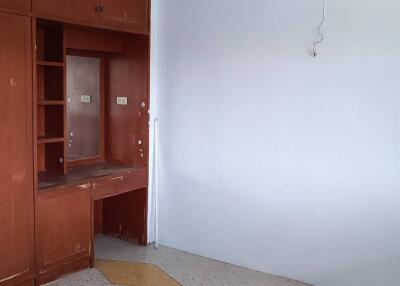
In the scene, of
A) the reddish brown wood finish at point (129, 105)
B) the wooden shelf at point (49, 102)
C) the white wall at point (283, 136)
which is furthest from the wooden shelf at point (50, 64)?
the white wall at point (283, 136)

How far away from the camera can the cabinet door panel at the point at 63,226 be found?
130 inches

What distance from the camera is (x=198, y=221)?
4.02m

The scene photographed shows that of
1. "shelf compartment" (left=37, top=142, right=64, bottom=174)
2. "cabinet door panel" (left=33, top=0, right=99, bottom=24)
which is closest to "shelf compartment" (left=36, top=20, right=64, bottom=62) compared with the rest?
"cabinet door panel" (left=33, top=0, right=99, bottom=24)

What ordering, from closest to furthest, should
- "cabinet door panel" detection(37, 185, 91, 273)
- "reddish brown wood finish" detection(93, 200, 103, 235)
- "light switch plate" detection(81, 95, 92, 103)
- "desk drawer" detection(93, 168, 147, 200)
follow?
"cabinet door panel" detection(37, 185, 91, 273), "desk drawer" detection(93, 168, 147, 200), "light switch plate" detection(81, 95, 92, 103), "reddish brown wood finish" detection(93, 200, 103, 235)

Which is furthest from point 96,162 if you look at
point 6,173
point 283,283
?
point 283,283

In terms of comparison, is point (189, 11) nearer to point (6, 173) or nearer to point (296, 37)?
point (296, 37)

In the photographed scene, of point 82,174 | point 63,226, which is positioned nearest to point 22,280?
point 63,226

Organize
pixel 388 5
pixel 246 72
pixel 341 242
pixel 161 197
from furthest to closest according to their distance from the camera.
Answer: pixel 161 197, pixel 246 72, pixel 341 242, pixel 388 5

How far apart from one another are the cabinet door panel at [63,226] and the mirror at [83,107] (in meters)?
0.67

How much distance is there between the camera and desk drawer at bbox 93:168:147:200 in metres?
3.68

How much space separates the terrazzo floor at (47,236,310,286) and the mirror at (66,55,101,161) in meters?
0.87

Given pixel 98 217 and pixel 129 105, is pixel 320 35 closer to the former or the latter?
pixel 129 105

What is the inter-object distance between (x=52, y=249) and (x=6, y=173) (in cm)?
71

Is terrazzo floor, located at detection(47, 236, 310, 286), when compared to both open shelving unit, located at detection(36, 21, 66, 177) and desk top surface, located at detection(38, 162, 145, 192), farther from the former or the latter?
→ open shelving unit, located at detection(36, 21, 66, 177)
